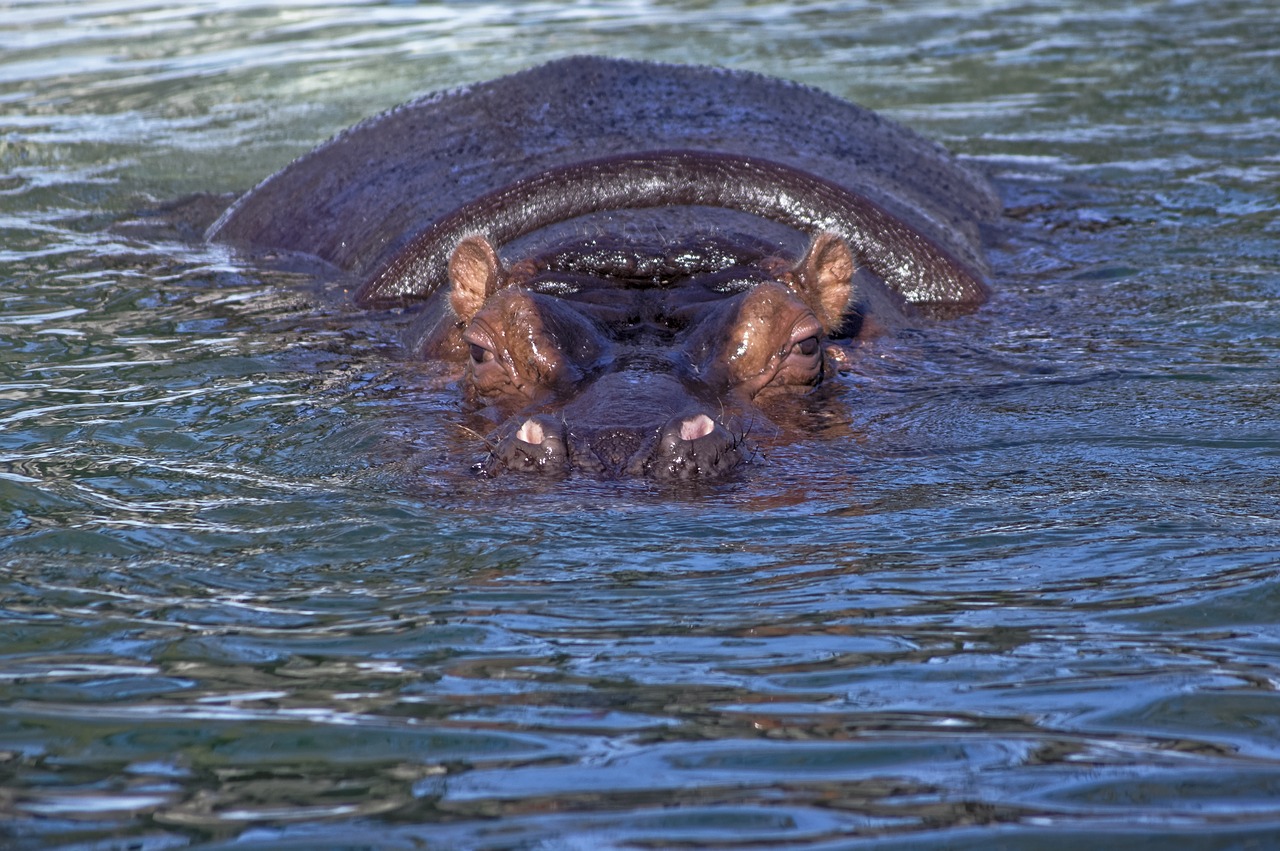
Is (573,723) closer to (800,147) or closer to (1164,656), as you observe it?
(1164,656)

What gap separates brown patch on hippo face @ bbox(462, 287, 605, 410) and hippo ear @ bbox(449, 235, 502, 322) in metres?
0.41

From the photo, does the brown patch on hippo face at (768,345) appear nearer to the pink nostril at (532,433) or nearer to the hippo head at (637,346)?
the hippo head at (637,346)

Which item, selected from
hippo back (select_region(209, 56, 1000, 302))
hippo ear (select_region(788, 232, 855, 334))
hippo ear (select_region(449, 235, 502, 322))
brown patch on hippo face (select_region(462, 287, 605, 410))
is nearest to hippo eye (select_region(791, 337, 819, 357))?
hippo ear (select_region(788, 232, 855, 334))

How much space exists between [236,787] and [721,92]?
5.41m

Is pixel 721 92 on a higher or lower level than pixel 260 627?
higher

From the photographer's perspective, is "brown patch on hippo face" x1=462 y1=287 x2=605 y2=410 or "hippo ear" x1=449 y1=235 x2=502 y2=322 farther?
"hippo ear" x1=449 y1=235 x2=502 y2=322

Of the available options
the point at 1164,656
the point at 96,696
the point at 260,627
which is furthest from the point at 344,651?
the point at 1164,656

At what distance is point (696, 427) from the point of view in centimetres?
417

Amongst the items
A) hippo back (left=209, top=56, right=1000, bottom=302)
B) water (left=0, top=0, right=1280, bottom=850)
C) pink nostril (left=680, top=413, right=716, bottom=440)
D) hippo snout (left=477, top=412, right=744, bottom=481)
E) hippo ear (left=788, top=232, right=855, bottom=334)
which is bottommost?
water (left=0, top=0, right=1280, bottom=850)

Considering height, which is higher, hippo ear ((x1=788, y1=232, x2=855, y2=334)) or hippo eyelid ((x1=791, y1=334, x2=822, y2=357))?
hippo ear ((x1=788, y1=232, x2=855, y2=334))

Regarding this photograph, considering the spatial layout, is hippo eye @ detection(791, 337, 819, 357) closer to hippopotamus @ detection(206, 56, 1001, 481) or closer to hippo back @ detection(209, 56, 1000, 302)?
hippopotamus @ detection(206, 56, 1001, 481)

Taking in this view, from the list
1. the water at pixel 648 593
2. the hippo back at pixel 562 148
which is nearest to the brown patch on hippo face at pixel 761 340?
the water at pixel 648 593

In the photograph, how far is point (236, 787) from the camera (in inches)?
108

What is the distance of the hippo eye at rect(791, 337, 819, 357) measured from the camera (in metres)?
4.99
